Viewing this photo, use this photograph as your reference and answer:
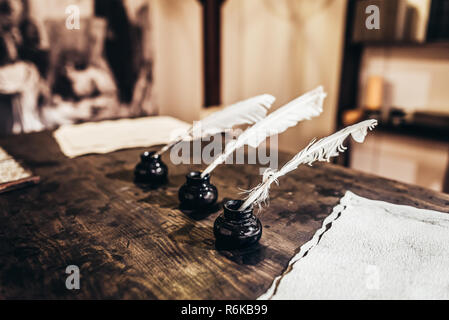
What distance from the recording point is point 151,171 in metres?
1.43

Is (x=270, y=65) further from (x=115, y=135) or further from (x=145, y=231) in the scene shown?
(x=145, y=231)

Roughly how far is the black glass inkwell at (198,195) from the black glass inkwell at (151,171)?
259mm

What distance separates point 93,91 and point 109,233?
7.52 feet

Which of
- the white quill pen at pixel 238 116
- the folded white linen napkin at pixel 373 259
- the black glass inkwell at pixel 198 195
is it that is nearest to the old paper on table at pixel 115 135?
the white quill pen at pixel 238 116

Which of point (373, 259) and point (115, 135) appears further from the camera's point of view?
point (115, 135)

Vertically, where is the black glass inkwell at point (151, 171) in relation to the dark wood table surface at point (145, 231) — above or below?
above

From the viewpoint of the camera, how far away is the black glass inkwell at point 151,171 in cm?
143

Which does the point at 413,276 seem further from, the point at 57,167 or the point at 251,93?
the point at 251,93

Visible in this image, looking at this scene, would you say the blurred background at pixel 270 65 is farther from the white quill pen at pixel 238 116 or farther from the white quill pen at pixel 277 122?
the white quill pen at pixel 277 122

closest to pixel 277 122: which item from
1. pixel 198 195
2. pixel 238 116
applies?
pixel 238 116

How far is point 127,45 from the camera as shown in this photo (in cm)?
316

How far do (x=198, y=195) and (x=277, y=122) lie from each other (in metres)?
0.39

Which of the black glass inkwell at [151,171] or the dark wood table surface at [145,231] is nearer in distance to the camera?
the dark wood table surface at [145,231]

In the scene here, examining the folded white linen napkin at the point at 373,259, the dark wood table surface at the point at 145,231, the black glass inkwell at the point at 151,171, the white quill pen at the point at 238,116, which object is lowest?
the dark wood table surface at the point at 145,231
